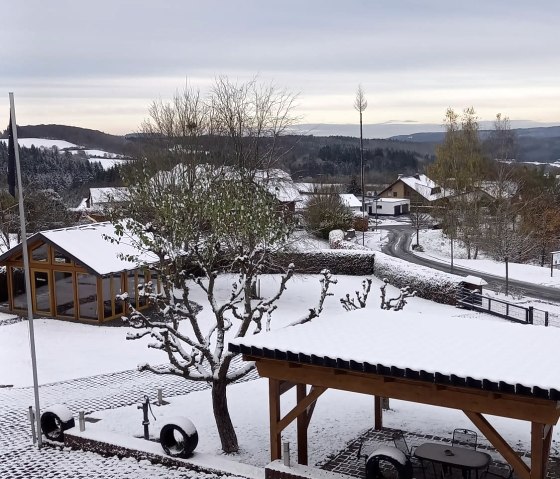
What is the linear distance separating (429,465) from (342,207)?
1410 inches

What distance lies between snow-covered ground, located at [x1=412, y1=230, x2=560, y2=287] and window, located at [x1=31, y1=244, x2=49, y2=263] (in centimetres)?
2300

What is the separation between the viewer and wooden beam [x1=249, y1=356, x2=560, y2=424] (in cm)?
793

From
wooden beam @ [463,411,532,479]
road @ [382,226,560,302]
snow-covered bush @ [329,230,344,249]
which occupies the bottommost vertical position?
road @ [382,226,560,302]

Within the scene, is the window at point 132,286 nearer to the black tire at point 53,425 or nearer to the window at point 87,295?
the window at point 87,295

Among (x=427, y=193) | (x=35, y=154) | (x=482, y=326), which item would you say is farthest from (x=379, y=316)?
(x=35, y=154)

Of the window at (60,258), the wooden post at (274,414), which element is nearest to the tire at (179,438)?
the wooden post at (274,414)

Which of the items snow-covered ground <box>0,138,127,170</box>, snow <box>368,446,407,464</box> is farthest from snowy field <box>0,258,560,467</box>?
snow-covered ground <box>0,138,127,170</box>

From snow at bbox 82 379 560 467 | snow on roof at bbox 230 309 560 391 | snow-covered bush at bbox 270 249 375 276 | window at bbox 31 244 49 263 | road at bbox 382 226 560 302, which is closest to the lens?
snow on roof at bbox 230 309 560 391

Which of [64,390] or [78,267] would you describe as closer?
[64,390]

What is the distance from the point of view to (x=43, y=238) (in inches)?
883

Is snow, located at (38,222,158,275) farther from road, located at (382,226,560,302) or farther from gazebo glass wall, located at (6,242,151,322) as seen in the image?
road, located at (382,226,560,302)

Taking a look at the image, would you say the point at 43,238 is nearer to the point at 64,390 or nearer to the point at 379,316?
the point at 64,390

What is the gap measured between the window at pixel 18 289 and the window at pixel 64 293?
1.96 metres

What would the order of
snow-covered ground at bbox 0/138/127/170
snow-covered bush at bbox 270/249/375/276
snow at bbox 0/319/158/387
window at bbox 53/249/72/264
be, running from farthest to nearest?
snow-covered ground at bbox 0/138/127/170, snow-covered bush at bbox 270/249/375/276, window at bbox 53/249/72/264, snow at bbox 0/319/158/387
